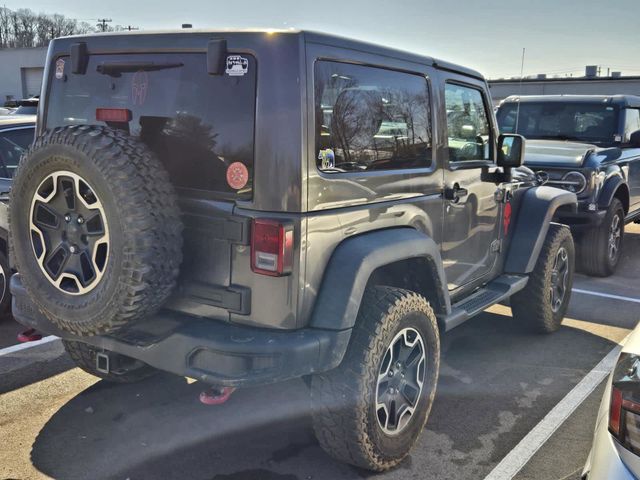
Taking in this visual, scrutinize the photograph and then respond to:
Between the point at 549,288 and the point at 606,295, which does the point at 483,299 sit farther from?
the point at 606,295

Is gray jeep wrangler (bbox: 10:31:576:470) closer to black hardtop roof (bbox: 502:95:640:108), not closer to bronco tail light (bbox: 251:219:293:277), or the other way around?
bronco tail light (bbox: 251:219:293:277)

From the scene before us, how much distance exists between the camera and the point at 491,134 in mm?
4801

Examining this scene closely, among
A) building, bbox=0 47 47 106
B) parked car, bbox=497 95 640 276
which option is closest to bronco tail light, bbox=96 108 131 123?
parked car, bbox=497 95 640 276

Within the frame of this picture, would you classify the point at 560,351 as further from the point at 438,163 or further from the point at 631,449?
the point at 631,449

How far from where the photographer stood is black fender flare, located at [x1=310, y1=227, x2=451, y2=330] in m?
2.89

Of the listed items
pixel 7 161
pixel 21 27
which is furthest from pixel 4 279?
pixel 21 27

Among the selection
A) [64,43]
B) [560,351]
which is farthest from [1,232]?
[560,351]

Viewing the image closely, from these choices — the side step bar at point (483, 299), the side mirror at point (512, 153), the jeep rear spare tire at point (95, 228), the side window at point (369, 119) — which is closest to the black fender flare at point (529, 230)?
the side step bar at point (483, 299)

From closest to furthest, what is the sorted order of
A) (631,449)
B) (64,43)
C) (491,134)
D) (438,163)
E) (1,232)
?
(631,449), (64,43), (438,163), (491,134), (1,232)

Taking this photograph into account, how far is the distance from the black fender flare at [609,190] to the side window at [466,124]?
10.4ft

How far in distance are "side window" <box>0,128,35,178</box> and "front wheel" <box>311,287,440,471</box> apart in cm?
350

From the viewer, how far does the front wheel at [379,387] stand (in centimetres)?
304

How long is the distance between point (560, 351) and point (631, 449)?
3.12 metres

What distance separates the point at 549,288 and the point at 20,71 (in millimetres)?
59676
